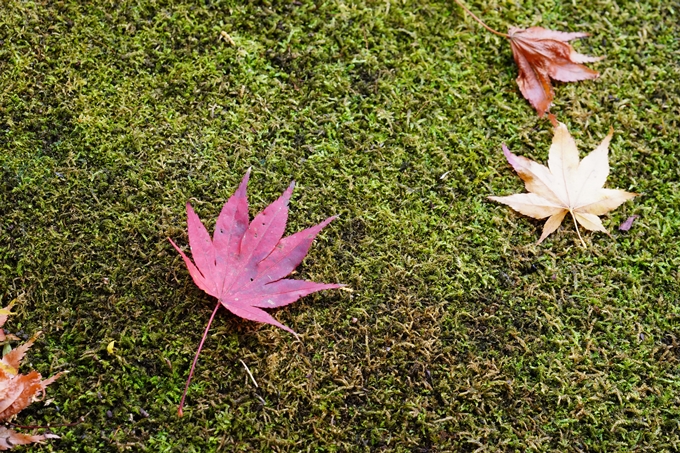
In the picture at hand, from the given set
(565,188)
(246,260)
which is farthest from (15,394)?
(565,188)

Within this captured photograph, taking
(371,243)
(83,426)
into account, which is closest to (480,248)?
(371,243)

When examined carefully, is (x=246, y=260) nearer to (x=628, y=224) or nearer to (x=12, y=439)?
(x=12, y=439)

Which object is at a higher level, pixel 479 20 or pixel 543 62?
pixel 479 20

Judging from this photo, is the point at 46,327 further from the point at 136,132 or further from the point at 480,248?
the point at 480,248

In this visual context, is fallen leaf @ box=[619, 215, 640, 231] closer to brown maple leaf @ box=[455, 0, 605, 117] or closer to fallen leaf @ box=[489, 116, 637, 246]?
fallen leaf @ box=[489, 116, 637, 246]

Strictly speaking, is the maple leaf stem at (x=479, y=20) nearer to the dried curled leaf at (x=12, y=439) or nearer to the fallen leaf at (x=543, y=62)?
the fallen leaf at (x=543, y=62)

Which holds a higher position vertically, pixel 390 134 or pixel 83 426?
pixel 390 134
